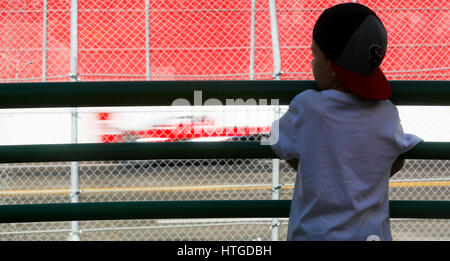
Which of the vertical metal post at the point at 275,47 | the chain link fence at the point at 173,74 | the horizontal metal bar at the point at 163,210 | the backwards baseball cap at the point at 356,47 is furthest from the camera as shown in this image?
the chain link fence at the point at 173,74

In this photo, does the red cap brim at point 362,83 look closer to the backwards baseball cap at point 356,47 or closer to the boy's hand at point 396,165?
the backwards baseball cap at point 356,47

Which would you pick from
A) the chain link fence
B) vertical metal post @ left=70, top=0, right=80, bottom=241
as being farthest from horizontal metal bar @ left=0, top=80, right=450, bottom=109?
vertical metal post @ left=70, top=0, right=80, bottom=241

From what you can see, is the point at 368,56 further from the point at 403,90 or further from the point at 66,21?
the point at 66,21

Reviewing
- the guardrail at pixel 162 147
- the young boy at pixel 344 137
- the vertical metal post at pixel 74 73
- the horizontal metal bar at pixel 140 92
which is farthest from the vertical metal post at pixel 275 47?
the young boy at pixel 344 137

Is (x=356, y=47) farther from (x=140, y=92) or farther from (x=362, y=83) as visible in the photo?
(x=140, y=92)

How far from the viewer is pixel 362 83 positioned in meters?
1.55

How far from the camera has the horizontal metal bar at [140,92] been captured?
5.64ft

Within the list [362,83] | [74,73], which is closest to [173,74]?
[74,73]

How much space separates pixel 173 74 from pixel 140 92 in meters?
7.38

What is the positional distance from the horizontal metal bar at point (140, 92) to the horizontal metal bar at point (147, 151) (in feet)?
0.46

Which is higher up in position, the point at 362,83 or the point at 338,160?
the point at 362,83

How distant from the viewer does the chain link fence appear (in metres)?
6.38

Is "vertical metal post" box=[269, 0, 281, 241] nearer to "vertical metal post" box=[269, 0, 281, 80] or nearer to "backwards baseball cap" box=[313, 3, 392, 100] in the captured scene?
"vertical metal post" box=[269, 0, 281, 80]
